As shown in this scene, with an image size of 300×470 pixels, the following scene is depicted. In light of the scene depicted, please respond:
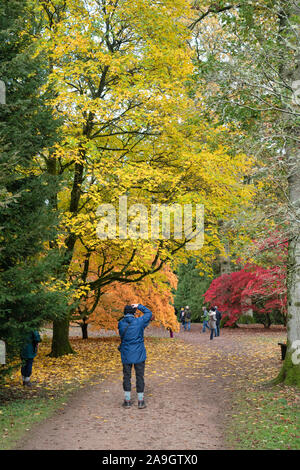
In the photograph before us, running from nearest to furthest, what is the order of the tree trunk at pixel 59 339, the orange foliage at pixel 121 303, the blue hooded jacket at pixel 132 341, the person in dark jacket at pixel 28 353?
the blue hooded jacket at pixel 132 341, the person in dark jacket at pixel 28 353, the tree trunk at pixel 59 339, the orange foliage at pixel 121 303

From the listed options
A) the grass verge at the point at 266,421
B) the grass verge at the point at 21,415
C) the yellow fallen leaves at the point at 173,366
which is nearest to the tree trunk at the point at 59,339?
the yellow fallen leaves at the point at 173,366

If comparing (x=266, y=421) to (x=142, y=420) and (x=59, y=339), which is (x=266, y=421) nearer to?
(x=142, y=420)

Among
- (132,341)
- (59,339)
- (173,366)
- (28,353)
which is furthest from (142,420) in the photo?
(59,339)

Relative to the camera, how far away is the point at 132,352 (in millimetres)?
7324

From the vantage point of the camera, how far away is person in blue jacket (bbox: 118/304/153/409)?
23.7 feet

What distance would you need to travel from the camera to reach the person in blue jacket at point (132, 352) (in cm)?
722

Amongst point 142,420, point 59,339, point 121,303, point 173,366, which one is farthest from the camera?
point 121,303

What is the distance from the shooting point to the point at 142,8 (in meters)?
11.3

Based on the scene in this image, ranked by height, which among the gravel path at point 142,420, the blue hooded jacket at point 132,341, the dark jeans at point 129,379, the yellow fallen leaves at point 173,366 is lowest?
the yellow fallen leaves at point 173,366

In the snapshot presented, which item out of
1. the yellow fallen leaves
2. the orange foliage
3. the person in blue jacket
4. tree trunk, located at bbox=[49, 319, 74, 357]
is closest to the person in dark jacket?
the yellow fallen leaves

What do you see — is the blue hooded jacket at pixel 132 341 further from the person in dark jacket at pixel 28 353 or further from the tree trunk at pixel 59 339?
the tree trunk at pixel 59 339

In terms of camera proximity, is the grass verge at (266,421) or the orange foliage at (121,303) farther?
the orange foliage at (121,303)
